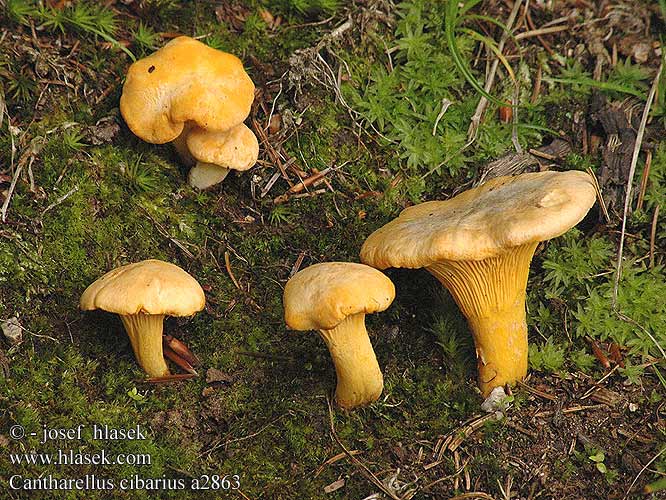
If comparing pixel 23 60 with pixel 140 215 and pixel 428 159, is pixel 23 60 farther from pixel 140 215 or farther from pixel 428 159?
pixel 428 159

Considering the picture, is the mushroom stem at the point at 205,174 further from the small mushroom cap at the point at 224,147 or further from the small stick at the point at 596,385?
the small stick at the point at 596,385

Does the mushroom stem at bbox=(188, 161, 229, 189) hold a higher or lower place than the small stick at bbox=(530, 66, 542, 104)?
lower

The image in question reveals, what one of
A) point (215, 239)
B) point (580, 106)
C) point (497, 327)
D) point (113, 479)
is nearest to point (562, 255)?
point (497, 327)

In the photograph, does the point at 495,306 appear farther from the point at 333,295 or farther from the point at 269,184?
the point at 269,184

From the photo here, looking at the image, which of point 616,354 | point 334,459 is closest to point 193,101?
point 334,459

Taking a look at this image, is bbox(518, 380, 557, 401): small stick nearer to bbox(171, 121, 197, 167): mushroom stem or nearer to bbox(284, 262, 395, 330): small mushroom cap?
bbox(284, 262, 395, 330): small mushroom cap

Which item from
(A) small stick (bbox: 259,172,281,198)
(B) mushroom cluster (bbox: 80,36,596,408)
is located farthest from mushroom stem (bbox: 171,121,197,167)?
(A) small stick (bbox: 259,172,281,198)
